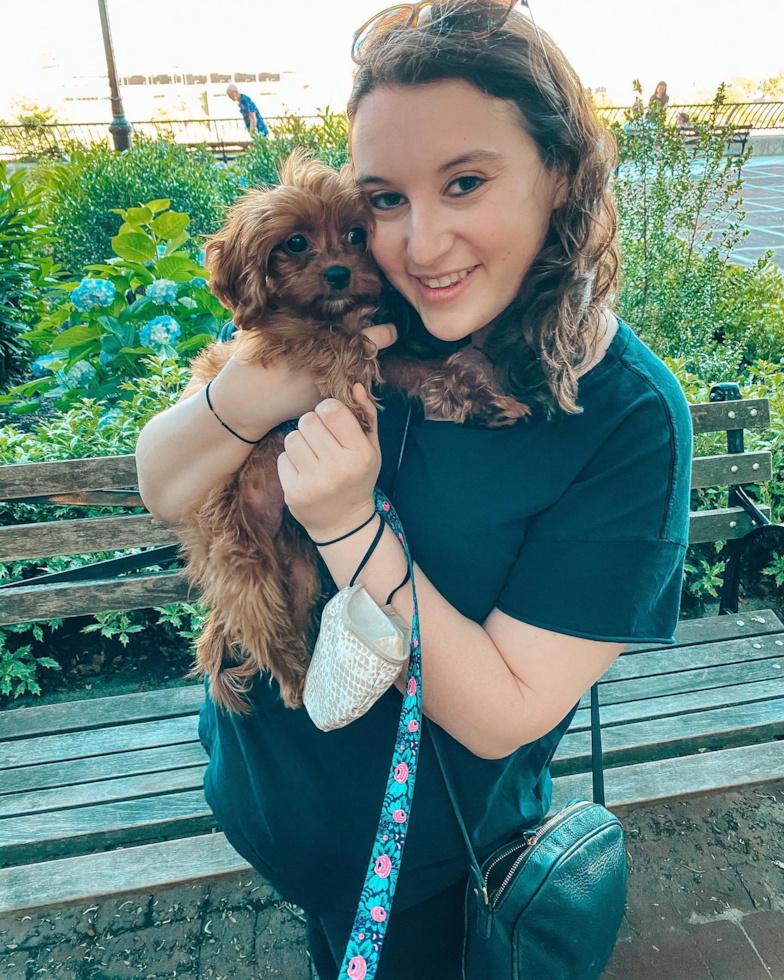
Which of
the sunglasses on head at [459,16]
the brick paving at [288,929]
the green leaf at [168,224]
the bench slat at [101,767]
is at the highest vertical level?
the sunglasses on head at [459,16]

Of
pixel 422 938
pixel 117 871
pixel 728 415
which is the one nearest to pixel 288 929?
pixel 117 871

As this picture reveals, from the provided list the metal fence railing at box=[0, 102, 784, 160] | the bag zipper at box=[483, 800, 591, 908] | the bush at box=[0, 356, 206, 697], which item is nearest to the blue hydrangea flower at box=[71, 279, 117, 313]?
the bush at box=[0, 356, 206, 697]

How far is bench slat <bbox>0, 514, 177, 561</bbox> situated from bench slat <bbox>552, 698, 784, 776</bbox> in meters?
1.56

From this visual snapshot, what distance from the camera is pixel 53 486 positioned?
2.36 metres

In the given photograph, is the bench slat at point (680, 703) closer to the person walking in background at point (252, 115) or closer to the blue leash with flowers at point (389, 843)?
the blue leash with flowers at point (389, 843)

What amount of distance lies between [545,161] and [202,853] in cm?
200

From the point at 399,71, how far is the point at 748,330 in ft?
15.1

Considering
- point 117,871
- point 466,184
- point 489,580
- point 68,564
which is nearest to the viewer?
point 466,184

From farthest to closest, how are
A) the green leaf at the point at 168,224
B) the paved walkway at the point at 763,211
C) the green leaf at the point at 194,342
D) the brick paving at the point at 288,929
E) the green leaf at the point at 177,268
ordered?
the paved walkway at the point at 763,211 → the green leaf at the point at 168,224 → the green leaf at the point at 177,268 → the green leaf at the point at 194,342 → the brick paving at the point at 288,929

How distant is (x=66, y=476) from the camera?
2359 mm

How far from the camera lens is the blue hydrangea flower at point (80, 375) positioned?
3939 mm

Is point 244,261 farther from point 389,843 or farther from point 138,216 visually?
point 138,216

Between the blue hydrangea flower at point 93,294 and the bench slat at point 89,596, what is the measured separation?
187 cm

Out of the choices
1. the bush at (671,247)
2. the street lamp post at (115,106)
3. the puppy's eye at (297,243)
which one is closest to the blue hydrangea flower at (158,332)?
the puppy's eye at (297,243)
